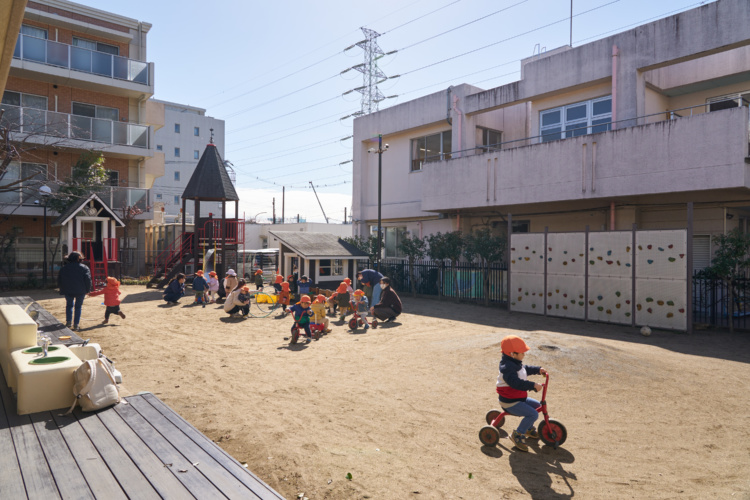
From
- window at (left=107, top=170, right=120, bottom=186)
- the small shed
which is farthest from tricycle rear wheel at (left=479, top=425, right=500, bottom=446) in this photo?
window at (left=107, top=170, right=120, bottom=186)

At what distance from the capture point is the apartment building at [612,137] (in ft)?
46.8

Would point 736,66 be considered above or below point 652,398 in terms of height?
above

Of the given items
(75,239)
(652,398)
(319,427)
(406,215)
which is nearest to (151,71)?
(75,239)

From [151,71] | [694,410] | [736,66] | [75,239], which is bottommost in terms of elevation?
[694,410]

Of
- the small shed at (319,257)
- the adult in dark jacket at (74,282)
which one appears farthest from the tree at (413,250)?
the adult in dark jacket at (74,282)

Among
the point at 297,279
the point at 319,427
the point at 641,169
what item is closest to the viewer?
the point at 319,427

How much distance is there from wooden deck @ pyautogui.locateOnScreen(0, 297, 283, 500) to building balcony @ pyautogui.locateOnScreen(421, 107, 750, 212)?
15.4 meters

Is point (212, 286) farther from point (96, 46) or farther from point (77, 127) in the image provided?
point (96, 46)

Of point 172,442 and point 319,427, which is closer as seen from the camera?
point 172,442

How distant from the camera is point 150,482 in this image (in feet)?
11.9

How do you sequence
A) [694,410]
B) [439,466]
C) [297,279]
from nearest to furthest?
[439,466] < [694,410] < [297,279]

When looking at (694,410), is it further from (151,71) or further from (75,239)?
(151,71)

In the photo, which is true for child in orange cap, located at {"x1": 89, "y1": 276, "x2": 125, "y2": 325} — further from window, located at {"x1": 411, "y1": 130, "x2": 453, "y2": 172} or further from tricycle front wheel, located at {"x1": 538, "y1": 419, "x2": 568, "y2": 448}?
window, located at {"x1": 411, "y1": 130, "x2": 453, "y2": 172}

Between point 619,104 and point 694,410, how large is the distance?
527 inches
